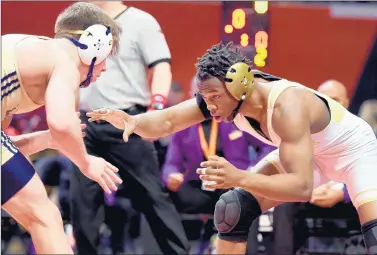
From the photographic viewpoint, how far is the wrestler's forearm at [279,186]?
124 inches

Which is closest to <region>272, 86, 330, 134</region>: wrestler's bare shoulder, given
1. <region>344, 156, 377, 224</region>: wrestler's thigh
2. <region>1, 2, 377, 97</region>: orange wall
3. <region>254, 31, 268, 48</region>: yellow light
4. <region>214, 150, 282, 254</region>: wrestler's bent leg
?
<region>344, 156, 377, 224</region>: wrestler's thigh

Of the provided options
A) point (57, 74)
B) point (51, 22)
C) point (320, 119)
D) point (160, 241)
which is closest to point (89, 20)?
point (57, 74)

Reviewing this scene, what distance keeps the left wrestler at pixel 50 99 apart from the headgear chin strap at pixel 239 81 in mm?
573

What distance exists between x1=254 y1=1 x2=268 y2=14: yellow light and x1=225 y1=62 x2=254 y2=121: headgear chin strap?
2.09m

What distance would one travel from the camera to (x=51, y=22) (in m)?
7.78

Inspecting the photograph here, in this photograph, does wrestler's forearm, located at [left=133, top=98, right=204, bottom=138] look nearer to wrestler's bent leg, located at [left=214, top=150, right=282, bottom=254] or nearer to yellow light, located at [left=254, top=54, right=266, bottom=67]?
wrestler's bent leg, located at [left=214, top=150, right=282, bottom=254]

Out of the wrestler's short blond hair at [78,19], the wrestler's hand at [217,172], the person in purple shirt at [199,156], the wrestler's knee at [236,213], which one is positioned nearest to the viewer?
the wrestler's hand at [217,172]

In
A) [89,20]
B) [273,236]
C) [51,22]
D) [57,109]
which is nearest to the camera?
[57,109]

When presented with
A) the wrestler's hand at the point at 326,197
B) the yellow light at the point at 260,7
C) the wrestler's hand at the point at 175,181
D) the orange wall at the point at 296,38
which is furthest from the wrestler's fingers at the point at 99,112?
the orange wall at the point at 296,38

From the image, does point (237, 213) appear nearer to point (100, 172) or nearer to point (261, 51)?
point (100, 172)

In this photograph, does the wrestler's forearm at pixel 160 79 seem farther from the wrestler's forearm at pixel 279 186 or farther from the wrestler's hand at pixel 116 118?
the wrestler's forearm at pixel 279 186

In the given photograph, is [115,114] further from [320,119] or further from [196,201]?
[196,201]

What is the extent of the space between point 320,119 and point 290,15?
4649mm

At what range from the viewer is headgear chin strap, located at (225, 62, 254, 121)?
336cm
